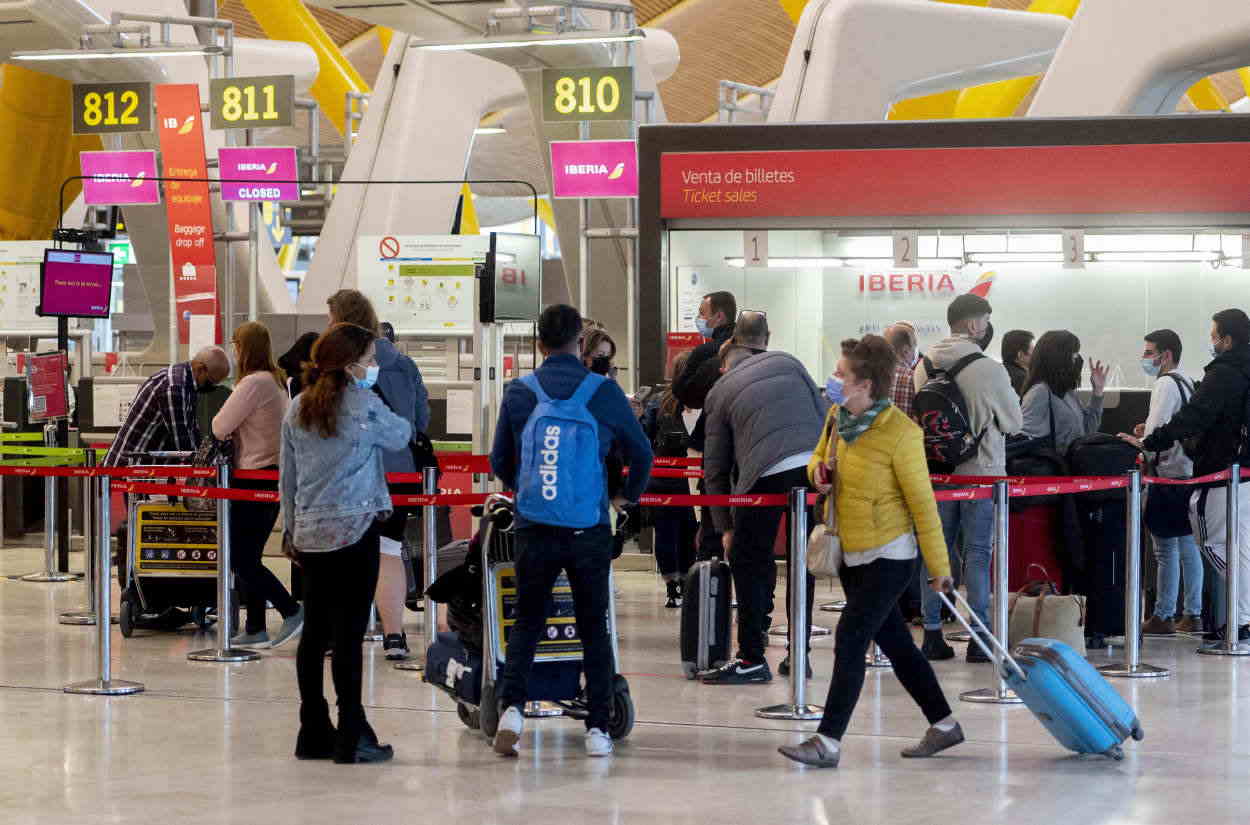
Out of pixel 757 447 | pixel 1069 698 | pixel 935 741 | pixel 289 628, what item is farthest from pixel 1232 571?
pixel 289 628

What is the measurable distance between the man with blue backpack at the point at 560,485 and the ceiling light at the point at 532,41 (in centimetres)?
876

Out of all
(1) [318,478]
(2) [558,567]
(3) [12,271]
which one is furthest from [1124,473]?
(3) [12,271]

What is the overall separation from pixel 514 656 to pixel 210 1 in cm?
1516

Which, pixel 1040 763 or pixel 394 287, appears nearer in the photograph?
pixel 1040 763

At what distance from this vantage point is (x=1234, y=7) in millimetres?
13484

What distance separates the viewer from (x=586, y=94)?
1529 cm

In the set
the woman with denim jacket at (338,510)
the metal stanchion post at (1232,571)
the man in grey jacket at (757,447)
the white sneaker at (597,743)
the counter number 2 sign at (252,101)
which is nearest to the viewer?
the woman with denim jacket at (338,510)

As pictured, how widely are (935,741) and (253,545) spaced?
3856 millimetres

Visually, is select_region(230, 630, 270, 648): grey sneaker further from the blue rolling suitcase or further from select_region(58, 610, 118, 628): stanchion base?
the blue rolling suitcase

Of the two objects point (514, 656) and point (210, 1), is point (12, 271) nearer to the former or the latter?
point (210, 1)

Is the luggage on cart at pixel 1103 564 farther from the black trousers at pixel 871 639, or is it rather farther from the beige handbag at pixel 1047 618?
the black trousers at pixel 871 639

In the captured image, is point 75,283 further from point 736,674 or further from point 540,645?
point 540,645

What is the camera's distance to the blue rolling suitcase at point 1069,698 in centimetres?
590

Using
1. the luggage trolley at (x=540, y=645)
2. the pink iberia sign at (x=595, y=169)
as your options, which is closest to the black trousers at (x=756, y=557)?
the luggage trolley at (x=540, y=645)
